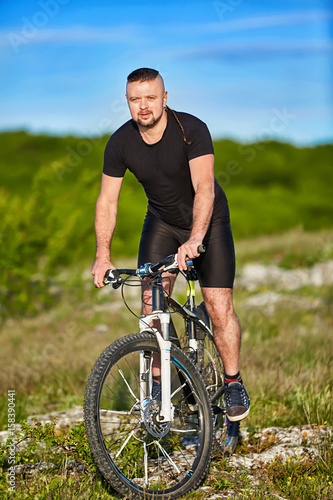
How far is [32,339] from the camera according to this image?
9023 millimetres

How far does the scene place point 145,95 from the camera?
11.0 ft

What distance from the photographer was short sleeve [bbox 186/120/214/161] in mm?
3449

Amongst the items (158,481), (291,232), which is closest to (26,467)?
(158,481)

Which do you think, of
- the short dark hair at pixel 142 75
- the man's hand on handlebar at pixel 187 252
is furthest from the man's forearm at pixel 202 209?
the short dark hair at pixel 142 75

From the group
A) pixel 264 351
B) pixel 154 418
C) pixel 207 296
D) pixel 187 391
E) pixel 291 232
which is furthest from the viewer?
pixel 291 232

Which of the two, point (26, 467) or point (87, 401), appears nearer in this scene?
point (87, 401)

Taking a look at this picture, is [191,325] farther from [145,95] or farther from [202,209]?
[145,95]

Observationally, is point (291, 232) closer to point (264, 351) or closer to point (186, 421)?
point (264, 351)

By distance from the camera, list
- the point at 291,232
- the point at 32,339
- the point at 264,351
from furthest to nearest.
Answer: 1. the point at 291,232
2. the point at 32,339
3. the point at 264,351

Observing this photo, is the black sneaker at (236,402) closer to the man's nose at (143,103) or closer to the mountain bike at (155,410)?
the mountain bike at (155,410)

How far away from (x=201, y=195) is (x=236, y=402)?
1397mm

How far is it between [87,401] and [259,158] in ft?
119

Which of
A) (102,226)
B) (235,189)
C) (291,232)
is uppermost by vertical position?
(235,189)

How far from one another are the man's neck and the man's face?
0.28ft
